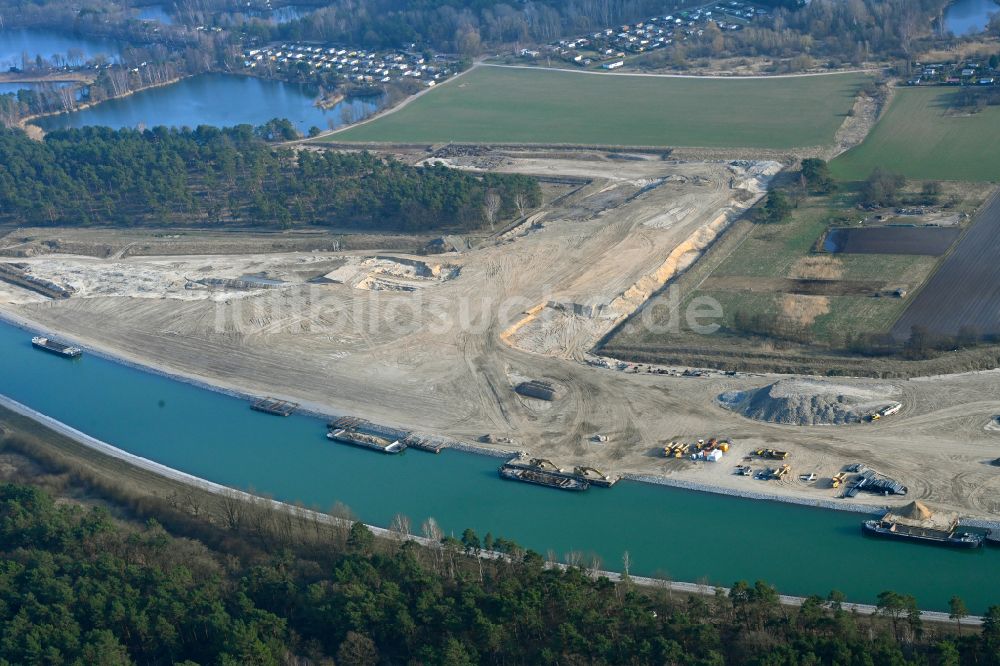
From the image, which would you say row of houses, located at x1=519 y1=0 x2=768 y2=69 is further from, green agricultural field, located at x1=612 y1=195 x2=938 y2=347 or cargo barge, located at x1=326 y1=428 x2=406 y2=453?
cargo barge, located at x1=326 y1=428 x2=406 y2=453

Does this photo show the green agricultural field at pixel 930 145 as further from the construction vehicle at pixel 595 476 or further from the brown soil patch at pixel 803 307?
the construction vehicle at pixel 595 476

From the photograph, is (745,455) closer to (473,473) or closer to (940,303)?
(473,473)

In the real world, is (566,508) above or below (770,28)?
below

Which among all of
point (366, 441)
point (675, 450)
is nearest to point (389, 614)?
point (366, 441)

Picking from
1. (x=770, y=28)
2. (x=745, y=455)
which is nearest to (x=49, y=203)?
(x=745, y=455)

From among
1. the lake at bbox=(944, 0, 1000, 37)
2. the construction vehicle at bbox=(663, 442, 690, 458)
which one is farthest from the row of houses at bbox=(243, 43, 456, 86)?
the construction vehicle at bbox=(663, 442, 690, 458)

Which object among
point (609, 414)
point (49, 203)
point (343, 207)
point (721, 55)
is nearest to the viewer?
point (609, 414)
